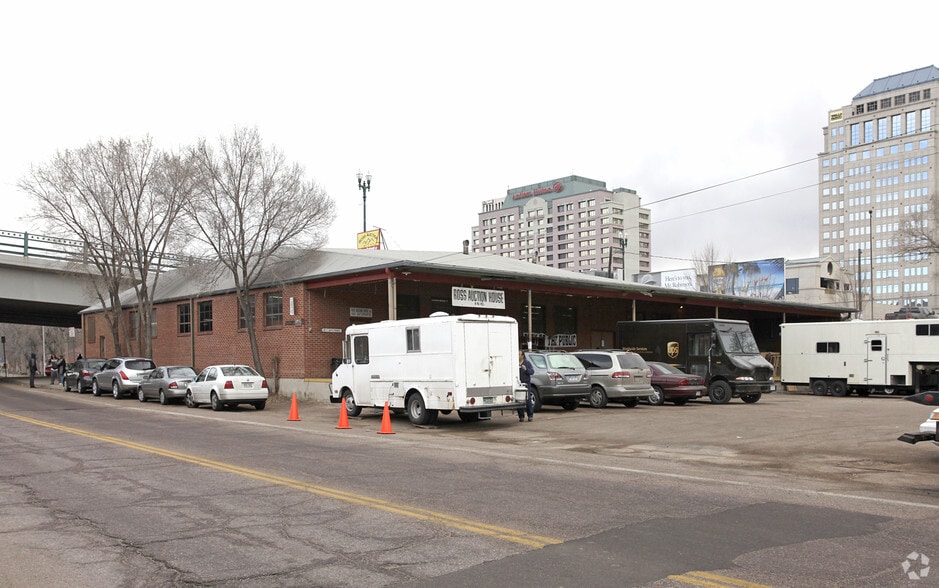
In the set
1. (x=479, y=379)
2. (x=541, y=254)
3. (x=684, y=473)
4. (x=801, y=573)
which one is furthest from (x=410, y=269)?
(x=541, y=254)

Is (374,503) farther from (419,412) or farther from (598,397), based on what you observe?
(598,397)

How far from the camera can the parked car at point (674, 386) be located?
80.9ft

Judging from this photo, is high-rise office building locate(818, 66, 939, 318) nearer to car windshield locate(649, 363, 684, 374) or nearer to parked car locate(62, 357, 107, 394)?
car windshield locate(649, 363, 684, 374)

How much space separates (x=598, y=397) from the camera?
23594 millimetres

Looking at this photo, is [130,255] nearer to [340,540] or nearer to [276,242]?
[276,242]

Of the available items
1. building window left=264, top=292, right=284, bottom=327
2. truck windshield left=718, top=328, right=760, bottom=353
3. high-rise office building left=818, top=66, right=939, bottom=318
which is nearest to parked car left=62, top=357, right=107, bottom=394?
building window left=264, top=292, right=284, bottom=327

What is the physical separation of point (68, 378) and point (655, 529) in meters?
35.9

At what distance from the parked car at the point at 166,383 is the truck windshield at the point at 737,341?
61.2 ft

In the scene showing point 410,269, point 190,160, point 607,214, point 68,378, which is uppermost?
point 607,214

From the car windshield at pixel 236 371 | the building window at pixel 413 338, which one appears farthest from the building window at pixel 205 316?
the building window at pixel 413 338

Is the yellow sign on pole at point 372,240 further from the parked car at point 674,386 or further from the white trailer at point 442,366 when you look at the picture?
the white trailer at point 442,366

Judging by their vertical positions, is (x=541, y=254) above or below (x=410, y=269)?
above

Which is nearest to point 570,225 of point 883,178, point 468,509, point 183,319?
point 883,178

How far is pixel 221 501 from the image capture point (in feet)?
28.8
